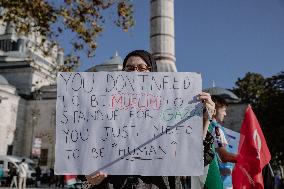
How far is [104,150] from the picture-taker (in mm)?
2346

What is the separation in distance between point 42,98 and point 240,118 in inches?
805

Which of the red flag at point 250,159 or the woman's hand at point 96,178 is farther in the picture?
the red flag at point 250,159

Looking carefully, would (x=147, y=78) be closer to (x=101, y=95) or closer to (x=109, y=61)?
(x=101, y=95)

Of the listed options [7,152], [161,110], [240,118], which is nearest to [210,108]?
[161,110]

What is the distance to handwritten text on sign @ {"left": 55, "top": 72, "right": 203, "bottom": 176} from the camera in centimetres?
233

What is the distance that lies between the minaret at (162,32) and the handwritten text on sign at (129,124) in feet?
85.3

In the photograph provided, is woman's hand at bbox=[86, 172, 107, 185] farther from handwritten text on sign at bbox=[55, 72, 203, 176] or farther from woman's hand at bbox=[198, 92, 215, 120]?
woman's hand at bbox=[198, 92, 215, 120]

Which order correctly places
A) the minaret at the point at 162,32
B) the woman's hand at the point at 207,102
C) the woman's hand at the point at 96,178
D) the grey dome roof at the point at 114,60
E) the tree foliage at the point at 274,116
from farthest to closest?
the grey dome roof at the point at 114,60 < the minaret at the point at 162,32 < the tree foliage at the point at 274,116 < the woman's hand at the point at 207,102 < the woman's hand at the point at 96,178

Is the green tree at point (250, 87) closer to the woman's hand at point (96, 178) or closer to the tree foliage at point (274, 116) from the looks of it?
the tree foliage at point (274, 116)

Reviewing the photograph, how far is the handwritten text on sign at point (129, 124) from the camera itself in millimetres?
2326

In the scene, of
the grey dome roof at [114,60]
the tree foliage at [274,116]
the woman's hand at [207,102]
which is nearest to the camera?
the woman's hand at [207,102]

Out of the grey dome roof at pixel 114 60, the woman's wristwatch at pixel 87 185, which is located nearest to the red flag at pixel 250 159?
the woman's wristwatch at pixel 87 185

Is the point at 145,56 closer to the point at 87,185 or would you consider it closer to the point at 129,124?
the point at 129,124

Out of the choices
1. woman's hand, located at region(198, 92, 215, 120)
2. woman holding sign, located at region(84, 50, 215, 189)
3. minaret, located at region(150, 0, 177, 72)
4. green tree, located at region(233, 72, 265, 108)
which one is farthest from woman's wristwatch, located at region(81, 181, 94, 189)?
green tree, located at region(233, 72, 265, 108)
